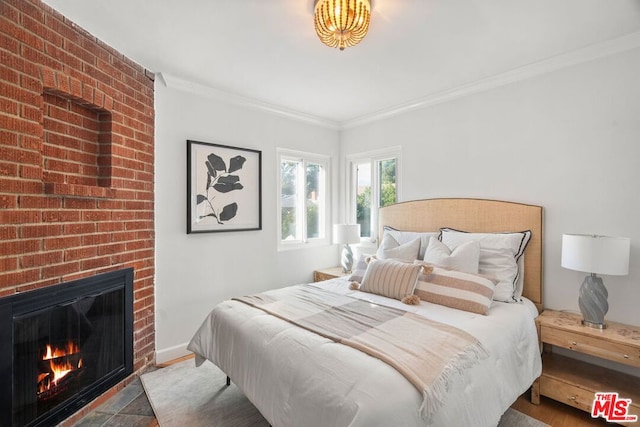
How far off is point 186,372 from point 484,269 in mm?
2568

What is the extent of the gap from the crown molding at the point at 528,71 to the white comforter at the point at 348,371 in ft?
6.15

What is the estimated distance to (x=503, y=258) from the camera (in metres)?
2.45

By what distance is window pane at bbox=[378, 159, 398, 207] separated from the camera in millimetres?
3748

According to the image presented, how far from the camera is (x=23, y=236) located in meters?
1.70

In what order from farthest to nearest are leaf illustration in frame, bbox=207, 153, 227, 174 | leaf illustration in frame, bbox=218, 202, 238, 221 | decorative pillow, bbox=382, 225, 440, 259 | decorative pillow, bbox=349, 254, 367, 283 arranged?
leaf illustration in frame, bbox=218, 202, 238, 221 → leaf illustration in frame, bbox=207, 153, 227, 174 → decorative pillow, bbox=382, 225, 440, 259 → decorative pillow, bbox=349, 254, 367, 283

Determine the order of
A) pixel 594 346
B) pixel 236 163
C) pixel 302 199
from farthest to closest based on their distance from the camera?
pixel 302 199 < pixel 236 163 < pixel 594 346

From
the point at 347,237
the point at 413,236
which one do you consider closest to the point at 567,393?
the point at 413,236

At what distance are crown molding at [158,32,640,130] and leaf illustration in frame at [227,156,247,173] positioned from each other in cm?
57

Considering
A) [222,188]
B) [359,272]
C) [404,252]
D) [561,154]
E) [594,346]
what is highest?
[561,154]

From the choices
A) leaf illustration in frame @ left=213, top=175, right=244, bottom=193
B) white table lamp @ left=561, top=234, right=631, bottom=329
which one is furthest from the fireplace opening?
white table lamp @ left=561, top=234, right=631, bottom=329

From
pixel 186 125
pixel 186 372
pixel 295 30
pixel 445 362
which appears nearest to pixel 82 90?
pixel 186 125

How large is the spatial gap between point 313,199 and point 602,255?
2887 mm

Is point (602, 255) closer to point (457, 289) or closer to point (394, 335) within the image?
point (457, 289)

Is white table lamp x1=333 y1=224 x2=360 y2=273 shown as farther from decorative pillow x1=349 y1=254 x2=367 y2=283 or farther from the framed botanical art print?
the framed botanical art print
